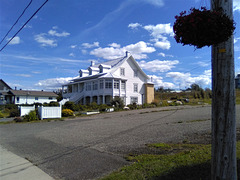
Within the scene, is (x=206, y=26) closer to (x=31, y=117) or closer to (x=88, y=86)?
(x=31, y=117)

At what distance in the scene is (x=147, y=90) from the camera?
125 feet

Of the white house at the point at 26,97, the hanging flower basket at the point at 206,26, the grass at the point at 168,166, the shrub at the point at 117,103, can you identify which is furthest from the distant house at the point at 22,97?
the hanging flower basket at the point at 206,26

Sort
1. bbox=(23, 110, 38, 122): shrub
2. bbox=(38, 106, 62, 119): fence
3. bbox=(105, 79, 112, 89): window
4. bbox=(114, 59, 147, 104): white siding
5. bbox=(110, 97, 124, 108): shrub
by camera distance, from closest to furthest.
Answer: bbox=(23, 110, 38, 122): shrub, bbox=(38, 106, 62, 119): fence, bbox=(110, 97, 124, 108): shrub, bbox=(105, 79, 112, 89): window, bbox=(114, 59, 147, 104): white siding

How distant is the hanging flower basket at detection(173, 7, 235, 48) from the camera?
266 centimetres

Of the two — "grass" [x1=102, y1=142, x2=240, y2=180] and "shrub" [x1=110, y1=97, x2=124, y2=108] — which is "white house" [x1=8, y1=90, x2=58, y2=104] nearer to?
"shrub" [x1=110, y1=97, x2=124, y2=108]

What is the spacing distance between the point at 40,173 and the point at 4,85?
243 ft

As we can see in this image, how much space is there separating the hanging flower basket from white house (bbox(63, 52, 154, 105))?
28.8 meters

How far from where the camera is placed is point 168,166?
182 inches

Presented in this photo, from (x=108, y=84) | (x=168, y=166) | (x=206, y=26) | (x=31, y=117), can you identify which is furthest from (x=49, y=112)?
(x=206, y=26)

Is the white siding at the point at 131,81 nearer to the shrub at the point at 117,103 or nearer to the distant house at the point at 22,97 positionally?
the shrub at the point at 117,103

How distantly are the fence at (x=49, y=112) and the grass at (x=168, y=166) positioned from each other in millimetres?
15661

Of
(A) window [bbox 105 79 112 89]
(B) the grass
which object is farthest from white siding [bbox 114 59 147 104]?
(B) the grass

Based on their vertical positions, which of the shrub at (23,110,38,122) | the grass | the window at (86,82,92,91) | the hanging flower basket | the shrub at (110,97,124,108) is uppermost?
the window at (86,82,92,91)

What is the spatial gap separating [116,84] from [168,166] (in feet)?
93.6
